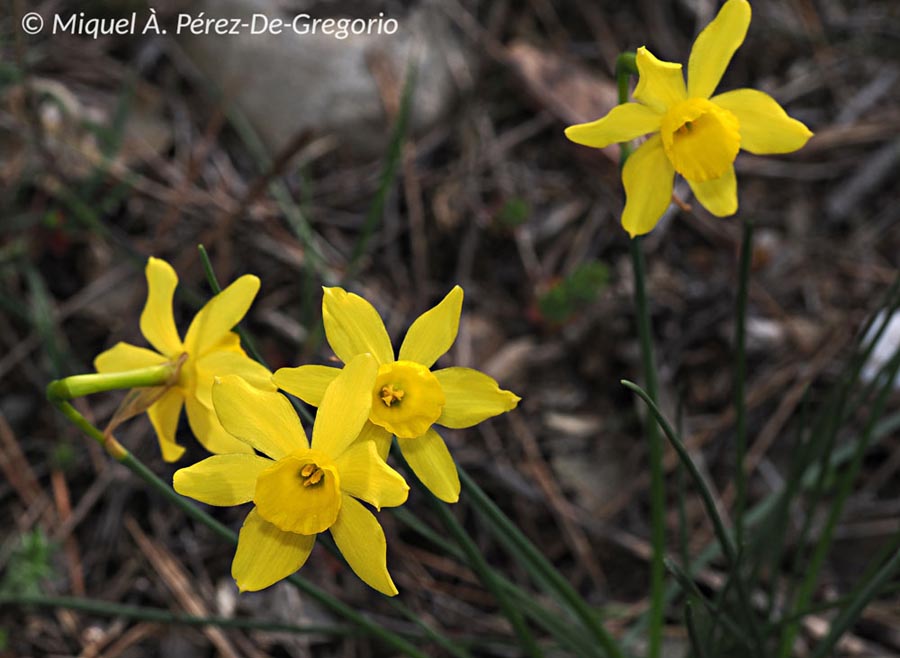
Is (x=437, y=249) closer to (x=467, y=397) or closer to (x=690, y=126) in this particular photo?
(x=690, y=126)

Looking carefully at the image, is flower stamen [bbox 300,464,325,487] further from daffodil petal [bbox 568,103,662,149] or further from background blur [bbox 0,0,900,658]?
background blur [bbox 0,0,900,658]

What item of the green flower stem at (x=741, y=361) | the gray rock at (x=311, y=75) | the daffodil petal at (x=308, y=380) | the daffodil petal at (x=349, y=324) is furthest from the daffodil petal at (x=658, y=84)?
the gray rock at (x=311, y=75)

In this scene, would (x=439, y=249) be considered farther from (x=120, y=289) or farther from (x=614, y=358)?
→ (x=120, y=289)

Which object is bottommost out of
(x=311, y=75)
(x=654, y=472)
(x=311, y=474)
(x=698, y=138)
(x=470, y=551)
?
(x=654, y=472)

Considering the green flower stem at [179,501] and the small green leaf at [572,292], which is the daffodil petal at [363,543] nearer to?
the green flower stem at [179,501]

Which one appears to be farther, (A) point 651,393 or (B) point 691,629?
(A) point 651,393

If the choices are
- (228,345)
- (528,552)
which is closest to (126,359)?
(228,345)

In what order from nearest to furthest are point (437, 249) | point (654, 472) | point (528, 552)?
point (528, 552), point (654, 472), point (437, 249)
